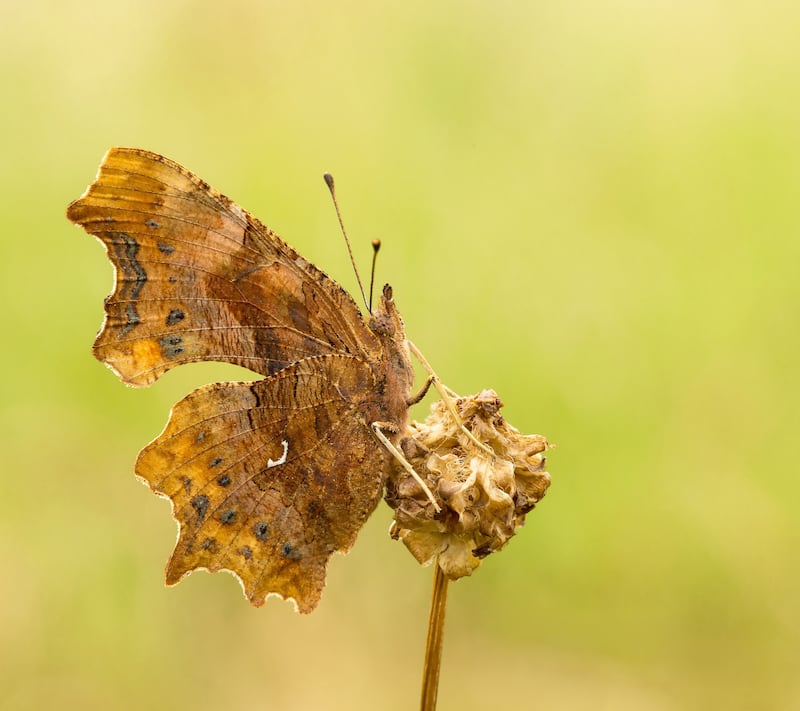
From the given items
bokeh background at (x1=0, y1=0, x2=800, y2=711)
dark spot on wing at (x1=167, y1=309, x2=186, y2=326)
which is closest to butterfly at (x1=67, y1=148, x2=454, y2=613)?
dark spot on wing at (x1=167, y1=309, x2=186, y2=326)

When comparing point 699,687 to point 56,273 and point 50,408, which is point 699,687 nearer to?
point 50,408

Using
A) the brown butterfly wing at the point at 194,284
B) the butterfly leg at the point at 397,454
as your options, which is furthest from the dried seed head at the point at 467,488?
the brown butterfly wing at the point at 194,284

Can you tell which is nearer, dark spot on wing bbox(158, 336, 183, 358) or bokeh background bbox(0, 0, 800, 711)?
dark spot on wing bbox(158, 336, 183, 358)

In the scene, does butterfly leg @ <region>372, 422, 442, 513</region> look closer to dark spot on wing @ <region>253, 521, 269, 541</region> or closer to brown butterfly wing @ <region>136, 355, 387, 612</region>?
brown butterfly wing @ <region>136, 355, 387, 612</region>

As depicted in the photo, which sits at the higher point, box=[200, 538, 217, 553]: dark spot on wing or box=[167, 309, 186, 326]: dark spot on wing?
box=[167, 309, 186, 326]: dark spot on wing

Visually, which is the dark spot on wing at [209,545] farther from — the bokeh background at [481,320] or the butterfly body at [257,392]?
the bokeh background at [481,320]

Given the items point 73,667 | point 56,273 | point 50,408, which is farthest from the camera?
point 56,273

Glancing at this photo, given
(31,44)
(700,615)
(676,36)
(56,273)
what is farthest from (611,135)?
(31,44)
